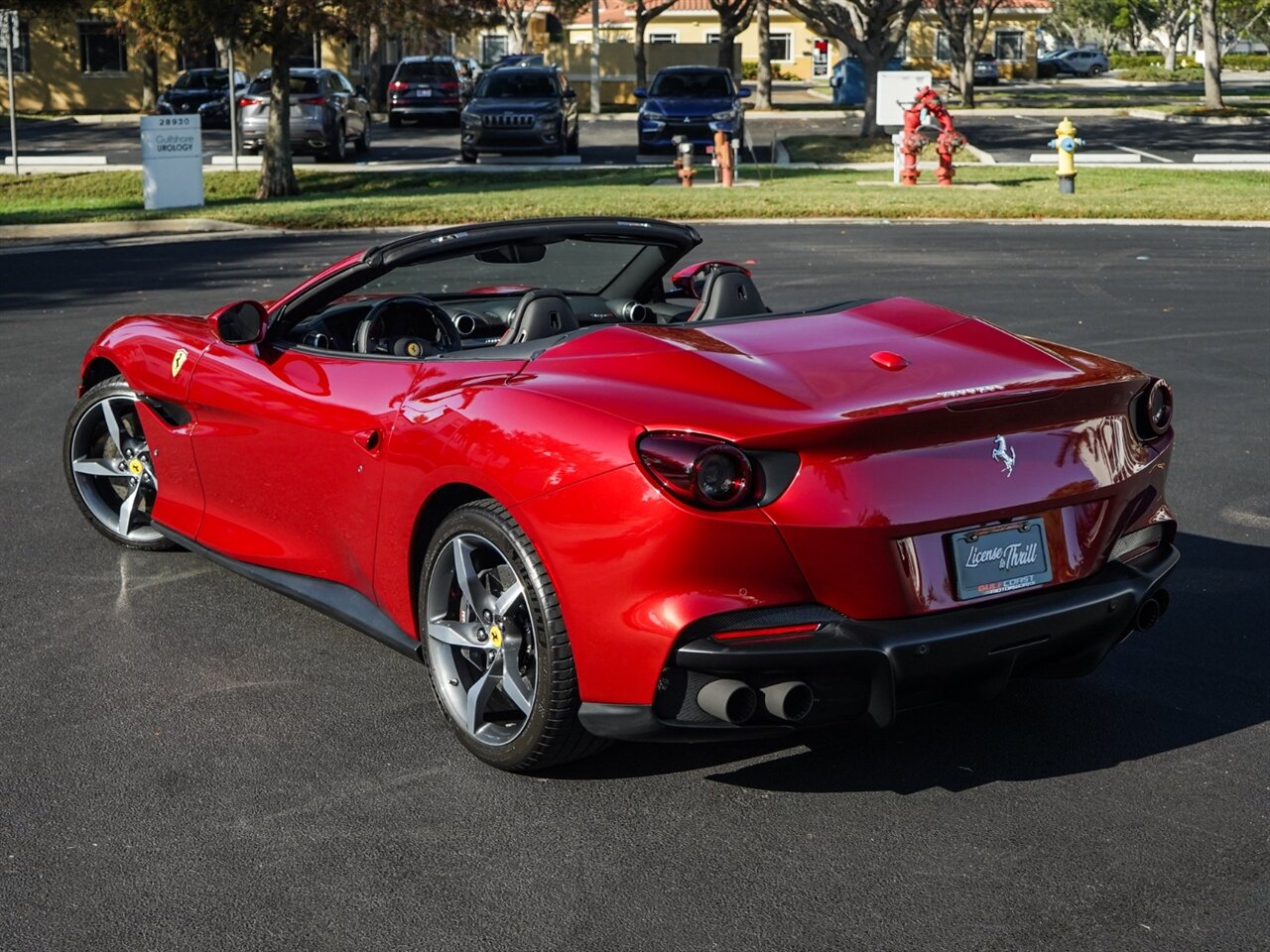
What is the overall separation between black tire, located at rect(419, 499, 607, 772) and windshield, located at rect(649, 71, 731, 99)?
30.5 meters

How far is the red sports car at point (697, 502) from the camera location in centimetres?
404

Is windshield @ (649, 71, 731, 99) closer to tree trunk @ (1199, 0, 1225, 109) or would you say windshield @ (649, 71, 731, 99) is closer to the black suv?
the black suv

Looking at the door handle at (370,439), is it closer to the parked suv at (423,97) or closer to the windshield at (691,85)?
the windshield at (691,85)

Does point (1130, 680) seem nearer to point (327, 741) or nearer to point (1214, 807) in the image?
point (1214, 807)

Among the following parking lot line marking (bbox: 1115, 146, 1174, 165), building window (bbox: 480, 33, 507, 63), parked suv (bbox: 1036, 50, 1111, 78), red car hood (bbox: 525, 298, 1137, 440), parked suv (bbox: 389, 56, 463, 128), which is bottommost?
red car hood (bbox: 525, 298, 1137, 440)

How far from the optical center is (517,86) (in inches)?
1334

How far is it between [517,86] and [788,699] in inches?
1226

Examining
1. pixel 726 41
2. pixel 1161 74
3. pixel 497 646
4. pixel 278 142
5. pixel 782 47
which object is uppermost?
pixel 782 47

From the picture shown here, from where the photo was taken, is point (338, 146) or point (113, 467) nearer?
point (113, 467)

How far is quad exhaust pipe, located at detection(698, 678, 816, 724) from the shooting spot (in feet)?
13.2

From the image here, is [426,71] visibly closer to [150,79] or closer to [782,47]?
[150,79]

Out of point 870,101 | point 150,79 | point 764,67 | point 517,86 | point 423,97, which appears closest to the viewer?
point 517,86

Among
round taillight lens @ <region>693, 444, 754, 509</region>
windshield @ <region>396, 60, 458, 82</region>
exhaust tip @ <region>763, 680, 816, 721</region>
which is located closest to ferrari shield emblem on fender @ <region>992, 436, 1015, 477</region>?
round taillight lens @ <region>693, 444, 754, 509</region>

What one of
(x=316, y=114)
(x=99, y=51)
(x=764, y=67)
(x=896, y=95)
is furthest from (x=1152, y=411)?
(x=99, y=51)
